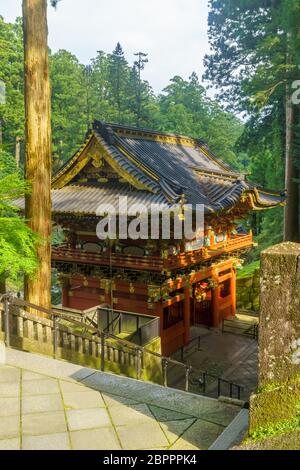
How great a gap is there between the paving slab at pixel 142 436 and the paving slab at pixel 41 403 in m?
1.13

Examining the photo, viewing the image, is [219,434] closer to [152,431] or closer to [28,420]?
[152,431]

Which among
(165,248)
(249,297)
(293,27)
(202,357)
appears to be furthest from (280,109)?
(202,357)

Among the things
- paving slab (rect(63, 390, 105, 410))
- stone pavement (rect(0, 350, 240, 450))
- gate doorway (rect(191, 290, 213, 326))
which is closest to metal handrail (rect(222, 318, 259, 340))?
gate doorway (rect(191, 290, 213, 326))

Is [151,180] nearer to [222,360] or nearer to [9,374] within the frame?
[222,360]

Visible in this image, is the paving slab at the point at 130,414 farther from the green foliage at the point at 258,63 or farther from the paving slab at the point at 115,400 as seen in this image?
the green foliage at the point at 258,63

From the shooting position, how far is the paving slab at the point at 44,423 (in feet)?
18.0

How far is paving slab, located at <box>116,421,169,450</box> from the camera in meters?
5.20

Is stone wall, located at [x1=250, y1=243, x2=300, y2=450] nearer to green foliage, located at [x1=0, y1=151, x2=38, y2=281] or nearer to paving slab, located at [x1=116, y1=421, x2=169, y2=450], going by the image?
paving slab, located at [x1=116, y1=421, x2=169, y2=450]

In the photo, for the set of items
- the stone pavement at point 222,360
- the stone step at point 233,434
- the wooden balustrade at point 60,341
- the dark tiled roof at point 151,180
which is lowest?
the stone pavement at point 222,360

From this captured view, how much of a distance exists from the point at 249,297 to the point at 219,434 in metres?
22.6

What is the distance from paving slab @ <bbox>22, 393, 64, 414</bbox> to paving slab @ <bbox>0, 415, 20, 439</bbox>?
0.80 ft

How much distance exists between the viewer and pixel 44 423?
225 inches

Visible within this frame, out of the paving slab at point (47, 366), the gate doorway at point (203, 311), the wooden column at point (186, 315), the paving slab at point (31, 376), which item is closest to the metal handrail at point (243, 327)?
the gate doorway at point (203, 311)

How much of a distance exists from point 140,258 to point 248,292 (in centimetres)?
1193
